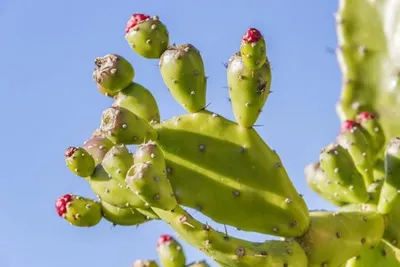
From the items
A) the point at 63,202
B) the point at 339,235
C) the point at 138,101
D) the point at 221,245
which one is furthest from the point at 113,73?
the point at 339,235

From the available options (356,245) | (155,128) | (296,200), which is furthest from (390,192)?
(155,128)

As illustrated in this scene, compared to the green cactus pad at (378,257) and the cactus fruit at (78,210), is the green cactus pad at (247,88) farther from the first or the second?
the green cactus pad at (378,257)

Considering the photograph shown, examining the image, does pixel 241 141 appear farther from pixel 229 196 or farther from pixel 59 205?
pixel 59 205

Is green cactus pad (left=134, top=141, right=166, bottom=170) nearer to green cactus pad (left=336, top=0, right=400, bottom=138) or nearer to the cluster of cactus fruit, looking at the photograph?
the cluster of cactus fruit

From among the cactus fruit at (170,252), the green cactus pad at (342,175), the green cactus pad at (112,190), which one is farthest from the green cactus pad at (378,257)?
the green cactus pad at (112,190)

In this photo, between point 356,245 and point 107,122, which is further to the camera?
point 356,245

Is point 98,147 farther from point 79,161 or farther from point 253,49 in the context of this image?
point 253,49

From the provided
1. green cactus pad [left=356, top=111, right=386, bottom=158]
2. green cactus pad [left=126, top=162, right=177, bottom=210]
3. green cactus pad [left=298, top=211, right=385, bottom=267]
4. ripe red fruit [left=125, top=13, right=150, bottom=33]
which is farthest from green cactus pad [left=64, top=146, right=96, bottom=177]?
green cactus pad [left=356, top=111, right=386, bottom=158]
